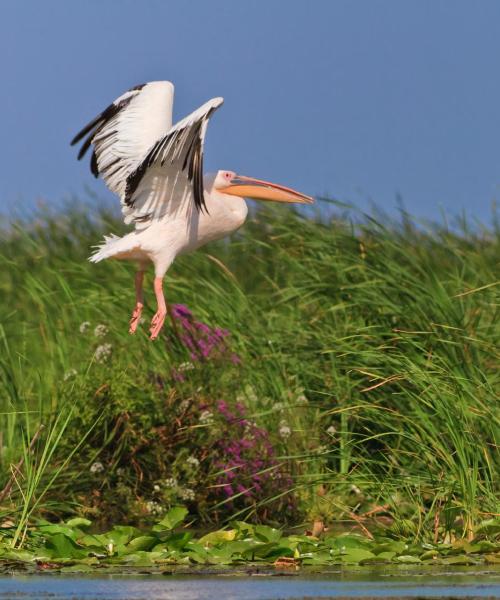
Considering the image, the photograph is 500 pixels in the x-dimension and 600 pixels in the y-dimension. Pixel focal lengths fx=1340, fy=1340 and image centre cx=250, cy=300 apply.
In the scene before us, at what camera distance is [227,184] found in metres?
9.77

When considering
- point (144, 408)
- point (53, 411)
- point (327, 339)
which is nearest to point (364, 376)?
point (327, 339)

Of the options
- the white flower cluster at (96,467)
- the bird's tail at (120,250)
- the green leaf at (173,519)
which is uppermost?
the bird's tail at (120,250)

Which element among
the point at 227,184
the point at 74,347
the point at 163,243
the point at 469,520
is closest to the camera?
the point at 469,520

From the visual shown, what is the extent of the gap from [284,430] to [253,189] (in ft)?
5.87

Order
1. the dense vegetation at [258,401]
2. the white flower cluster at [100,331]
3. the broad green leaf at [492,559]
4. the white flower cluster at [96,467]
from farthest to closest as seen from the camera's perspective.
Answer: the white flower cluster at [100,331] → the white flower cluster at [96,467] → the dense vegetation at [258,401] → the broad green leaf at [492,559]

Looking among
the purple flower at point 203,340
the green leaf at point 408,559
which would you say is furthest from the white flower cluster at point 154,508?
the green leaf at point 408,559

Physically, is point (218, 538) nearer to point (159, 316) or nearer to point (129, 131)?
point (159, 316)

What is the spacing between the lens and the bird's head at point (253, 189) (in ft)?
32.1

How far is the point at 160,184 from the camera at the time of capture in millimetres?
9297

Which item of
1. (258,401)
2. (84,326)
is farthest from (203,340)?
(84,326)

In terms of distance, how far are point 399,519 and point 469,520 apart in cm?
41

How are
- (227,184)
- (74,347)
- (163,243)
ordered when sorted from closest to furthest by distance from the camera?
(163,243) < (227,184) < (74,347)

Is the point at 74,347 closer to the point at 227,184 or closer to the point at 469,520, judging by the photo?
the point at 227,184

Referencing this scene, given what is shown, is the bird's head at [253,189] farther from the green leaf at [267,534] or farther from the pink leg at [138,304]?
the green leaf at [267,534]
